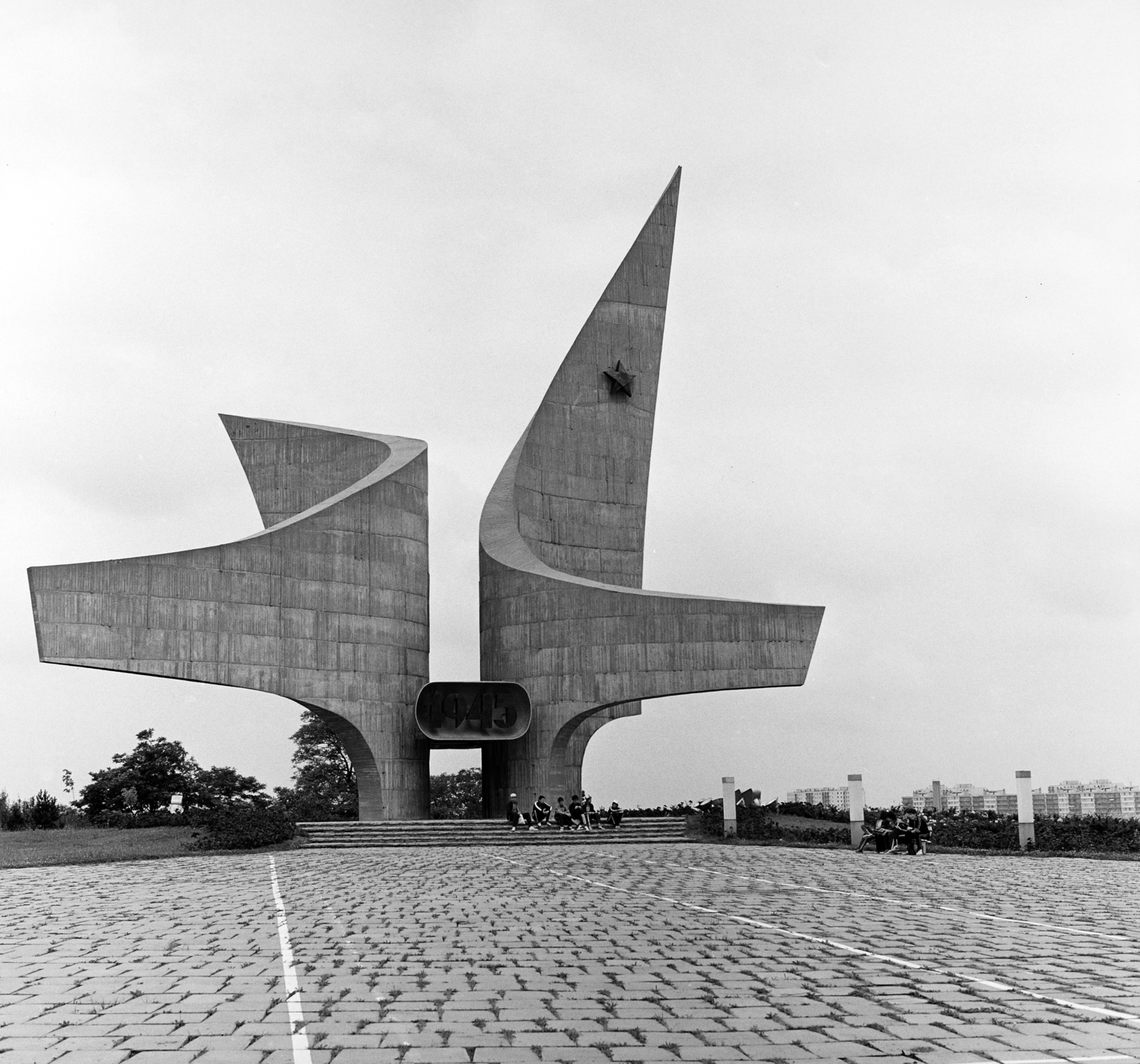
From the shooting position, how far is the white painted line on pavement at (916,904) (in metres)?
8.40

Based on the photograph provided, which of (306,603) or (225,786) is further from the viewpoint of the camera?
(225,786)

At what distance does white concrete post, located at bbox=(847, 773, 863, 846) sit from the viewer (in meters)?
23.1

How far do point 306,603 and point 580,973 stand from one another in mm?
22742

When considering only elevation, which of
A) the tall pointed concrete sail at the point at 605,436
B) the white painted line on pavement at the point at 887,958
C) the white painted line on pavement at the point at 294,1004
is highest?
the tall pointed concrete sail at the point at 605,436

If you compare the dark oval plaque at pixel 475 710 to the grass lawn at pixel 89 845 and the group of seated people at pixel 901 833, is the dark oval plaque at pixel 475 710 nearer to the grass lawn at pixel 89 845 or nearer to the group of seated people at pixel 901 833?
the grass lawn at pixel 89 845

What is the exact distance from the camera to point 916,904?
10633mm

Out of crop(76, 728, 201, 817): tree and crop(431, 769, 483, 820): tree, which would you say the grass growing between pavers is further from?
crop(431, 769, 483, 820): tree

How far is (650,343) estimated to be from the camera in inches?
1457

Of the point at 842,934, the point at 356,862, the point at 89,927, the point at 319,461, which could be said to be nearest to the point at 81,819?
the point at 319,461

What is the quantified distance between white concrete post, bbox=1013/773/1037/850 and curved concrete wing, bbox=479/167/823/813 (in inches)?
335

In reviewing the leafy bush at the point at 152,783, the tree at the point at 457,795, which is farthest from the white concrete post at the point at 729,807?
the tree at the point at 457,795

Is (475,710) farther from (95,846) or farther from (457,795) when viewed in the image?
(457,795)

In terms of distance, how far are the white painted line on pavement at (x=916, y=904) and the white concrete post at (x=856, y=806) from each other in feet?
24.6

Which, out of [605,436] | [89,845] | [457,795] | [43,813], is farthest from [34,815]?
[457,795]
